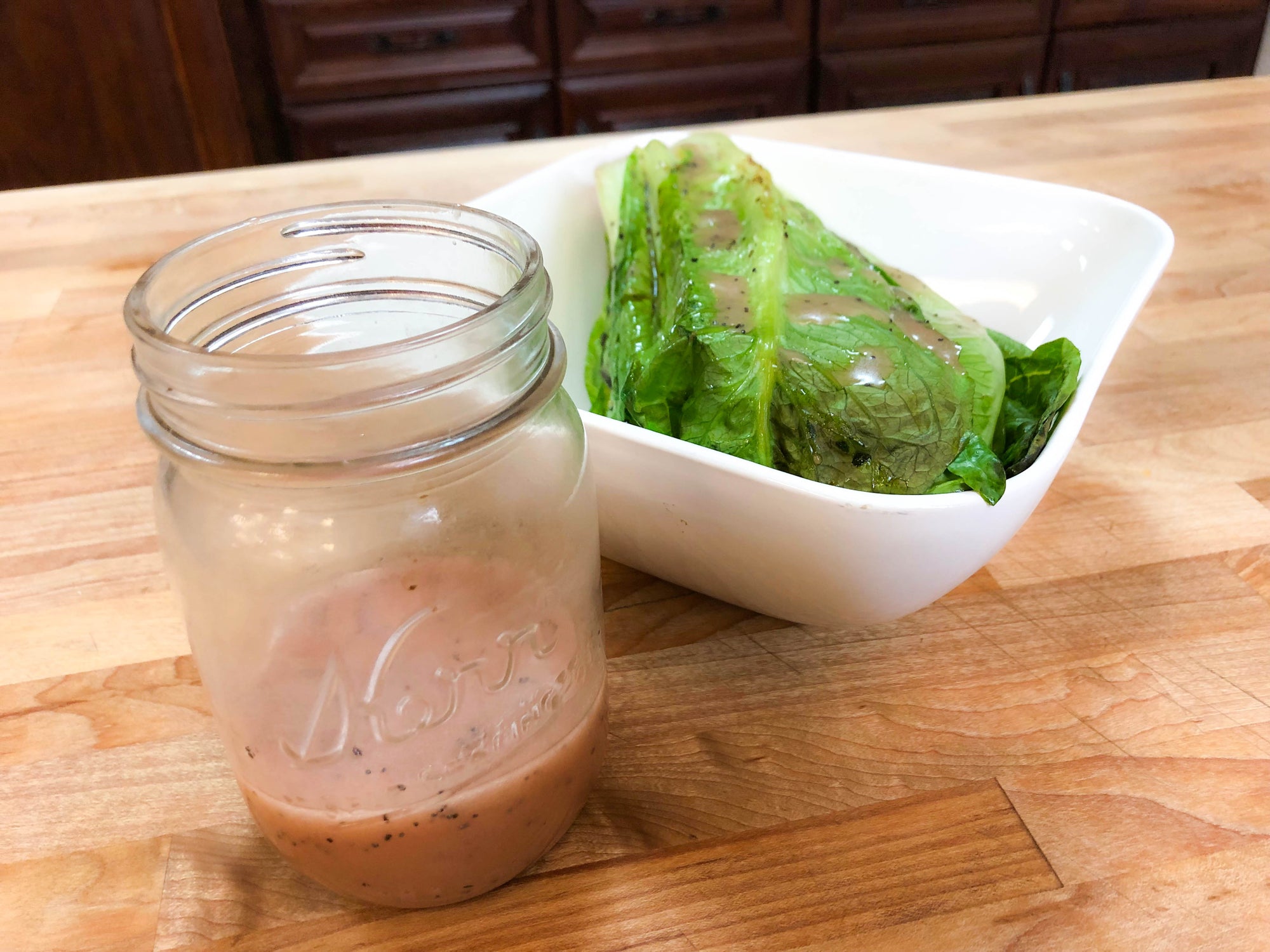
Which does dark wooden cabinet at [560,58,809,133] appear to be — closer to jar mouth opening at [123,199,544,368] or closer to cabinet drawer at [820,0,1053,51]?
cabinet drawer at [820,0,1053,51]

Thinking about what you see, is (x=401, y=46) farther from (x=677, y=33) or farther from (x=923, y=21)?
(x=923, y=21)

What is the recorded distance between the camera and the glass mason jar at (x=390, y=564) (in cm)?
34

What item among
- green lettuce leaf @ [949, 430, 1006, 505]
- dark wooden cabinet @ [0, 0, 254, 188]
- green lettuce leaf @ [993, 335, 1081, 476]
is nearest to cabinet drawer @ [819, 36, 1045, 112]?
dark wooden cabinet @ [0, 0, 254, 188]

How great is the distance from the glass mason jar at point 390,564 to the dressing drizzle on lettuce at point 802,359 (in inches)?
5.4

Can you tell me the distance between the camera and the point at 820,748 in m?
0.50

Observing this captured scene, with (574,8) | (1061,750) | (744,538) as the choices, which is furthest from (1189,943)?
(574,8)

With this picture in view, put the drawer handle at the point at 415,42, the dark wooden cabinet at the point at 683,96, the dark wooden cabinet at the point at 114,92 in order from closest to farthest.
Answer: the dark wooden cabinet at the point at 114,92
the drawer handle at the point at 415,42
the dark wooden cabinet at the point at 683,96

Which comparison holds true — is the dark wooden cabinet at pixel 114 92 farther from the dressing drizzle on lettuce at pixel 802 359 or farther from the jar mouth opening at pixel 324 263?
the jar mouth opening at pixel 324 263

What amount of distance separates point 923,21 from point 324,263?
7.97ft

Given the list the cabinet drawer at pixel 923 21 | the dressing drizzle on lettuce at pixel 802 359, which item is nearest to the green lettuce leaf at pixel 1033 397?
the dressing drizzle on lettuce at pixel 802 359

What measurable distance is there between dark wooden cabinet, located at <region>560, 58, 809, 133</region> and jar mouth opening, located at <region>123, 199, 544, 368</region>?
206cm

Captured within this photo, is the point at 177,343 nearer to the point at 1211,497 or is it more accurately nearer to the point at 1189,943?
the point at 1189,943

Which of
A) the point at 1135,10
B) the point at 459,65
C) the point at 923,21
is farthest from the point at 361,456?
the point at 1135,10

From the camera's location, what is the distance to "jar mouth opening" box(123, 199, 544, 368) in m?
0.32
